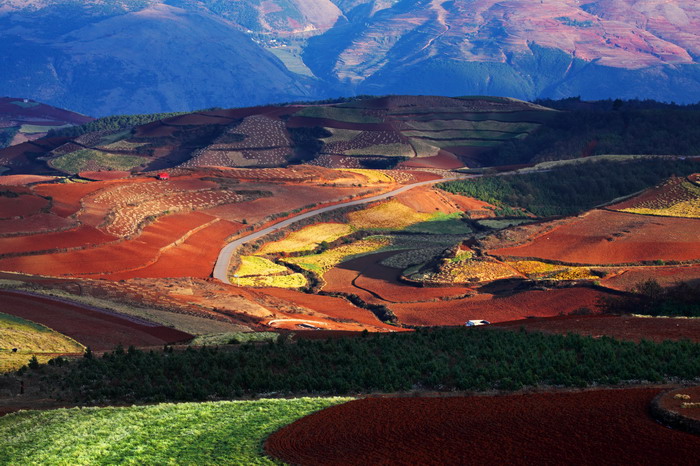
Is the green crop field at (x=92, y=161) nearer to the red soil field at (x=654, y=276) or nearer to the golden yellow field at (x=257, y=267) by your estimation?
the golden yellow field at (x=257, y=267)

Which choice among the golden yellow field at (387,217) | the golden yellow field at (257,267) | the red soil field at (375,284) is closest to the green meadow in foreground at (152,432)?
the red soil field at (375,284)

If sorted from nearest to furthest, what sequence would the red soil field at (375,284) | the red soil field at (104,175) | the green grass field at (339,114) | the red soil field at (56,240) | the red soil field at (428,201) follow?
1. the red soil field at (375,284)
2. the red soil field at (56,240)
3. the red soil field at (428,201)
4. the red soil field at (104,175)
5. the green grass field at (339,114)

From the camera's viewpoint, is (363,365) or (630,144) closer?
(363,365)

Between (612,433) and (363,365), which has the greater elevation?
(612,433)

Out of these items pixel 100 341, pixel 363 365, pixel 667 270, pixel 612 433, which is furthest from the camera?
pixel 667 270

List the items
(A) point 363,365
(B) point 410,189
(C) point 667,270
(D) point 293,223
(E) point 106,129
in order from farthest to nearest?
(E) point 106,129, (B) point 410,189, (D) point 293,223, (C) point 667,270, (A) point 363,365

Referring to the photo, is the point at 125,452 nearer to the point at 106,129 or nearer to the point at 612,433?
the point at 612,433

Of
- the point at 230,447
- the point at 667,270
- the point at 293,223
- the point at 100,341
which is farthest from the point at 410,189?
the point at 230,447
